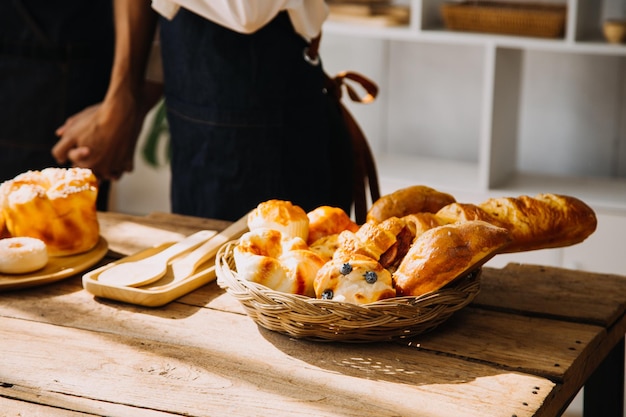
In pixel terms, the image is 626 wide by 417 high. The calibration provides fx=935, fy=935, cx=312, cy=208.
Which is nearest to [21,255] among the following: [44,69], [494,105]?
[44,69]

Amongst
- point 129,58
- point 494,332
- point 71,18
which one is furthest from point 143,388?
point 71,18

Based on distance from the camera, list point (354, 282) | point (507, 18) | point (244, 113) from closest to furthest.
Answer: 1. point (354, 282)
2. point (244, 113)
3. point (507, 18)

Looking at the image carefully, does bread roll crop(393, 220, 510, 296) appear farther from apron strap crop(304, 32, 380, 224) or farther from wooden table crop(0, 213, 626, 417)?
apron strap crop(304, 32, 380, 224)

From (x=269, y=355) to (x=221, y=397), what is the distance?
118 millimetres

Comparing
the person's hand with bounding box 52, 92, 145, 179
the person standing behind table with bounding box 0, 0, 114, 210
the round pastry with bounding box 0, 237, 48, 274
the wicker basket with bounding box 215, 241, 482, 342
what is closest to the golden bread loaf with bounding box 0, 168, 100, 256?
the round pastry with bounding box 0, 237, 48, 274

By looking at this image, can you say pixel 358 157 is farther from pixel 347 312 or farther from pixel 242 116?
pixel 347 312

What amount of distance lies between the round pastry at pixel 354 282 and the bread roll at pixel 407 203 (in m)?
0.17

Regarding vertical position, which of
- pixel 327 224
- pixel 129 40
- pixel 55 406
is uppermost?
pixel 129 40

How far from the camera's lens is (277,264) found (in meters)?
1.11

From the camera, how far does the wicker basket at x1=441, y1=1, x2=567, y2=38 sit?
2645 mm

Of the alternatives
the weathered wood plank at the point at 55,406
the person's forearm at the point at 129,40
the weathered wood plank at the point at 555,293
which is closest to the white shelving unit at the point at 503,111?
the person's forearm at the point at 129,40

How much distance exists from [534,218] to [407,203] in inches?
6.8

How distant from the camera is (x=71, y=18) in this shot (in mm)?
2088

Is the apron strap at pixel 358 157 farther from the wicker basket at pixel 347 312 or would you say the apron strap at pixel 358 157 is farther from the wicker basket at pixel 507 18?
the wicker basket at pixel 507 18
